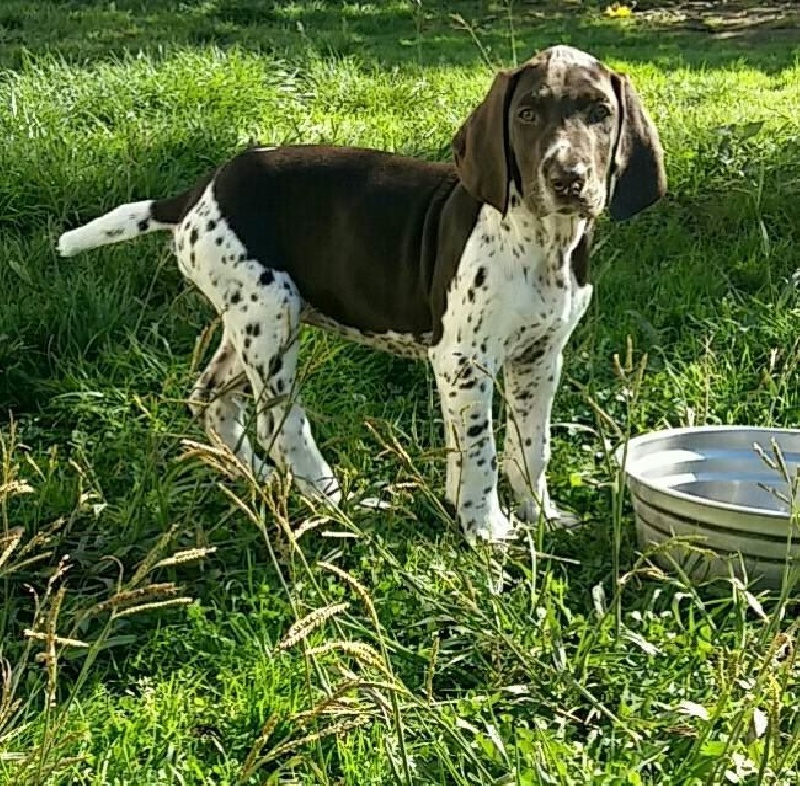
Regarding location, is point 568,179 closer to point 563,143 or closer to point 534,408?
point 563,143

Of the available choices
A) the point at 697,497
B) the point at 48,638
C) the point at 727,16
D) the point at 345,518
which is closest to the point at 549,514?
the point at 697,497

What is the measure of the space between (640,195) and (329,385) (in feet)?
4.74

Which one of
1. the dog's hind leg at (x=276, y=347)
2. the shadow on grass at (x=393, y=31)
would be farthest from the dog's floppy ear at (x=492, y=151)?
the shadow on grass at (x=393, y=31)

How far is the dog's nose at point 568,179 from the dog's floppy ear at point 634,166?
0.28 m

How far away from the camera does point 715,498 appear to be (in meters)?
3.89

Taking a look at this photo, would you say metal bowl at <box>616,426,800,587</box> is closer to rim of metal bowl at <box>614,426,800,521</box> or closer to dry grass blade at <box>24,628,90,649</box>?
rim of metal bowl at <box>614,426,800,521</box>

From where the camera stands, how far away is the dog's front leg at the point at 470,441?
3.51m

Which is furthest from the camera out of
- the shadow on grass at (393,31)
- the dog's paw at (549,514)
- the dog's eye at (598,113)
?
the shadow on grass at (393,31)

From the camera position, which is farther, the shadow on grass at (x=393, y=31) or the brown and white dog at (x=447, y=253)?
the shadow on grass at (x=393, y=31)

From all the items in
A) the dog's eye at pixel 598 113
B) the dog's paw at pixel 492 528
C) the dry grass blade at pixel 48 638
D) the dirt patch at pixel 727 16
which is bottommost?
the dirt patch at pixel 727 16

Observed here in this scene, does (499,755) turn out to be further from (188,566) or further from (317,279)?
(317,279)

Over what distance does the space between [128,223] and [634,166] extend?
1.58 meters

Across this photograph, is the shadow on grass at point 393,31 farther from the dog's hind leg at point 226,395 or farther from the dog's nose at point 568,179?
the dog's nose at point 568,179

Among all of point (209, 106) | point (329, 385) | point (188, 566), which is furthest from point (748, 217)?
point (188, 566)
